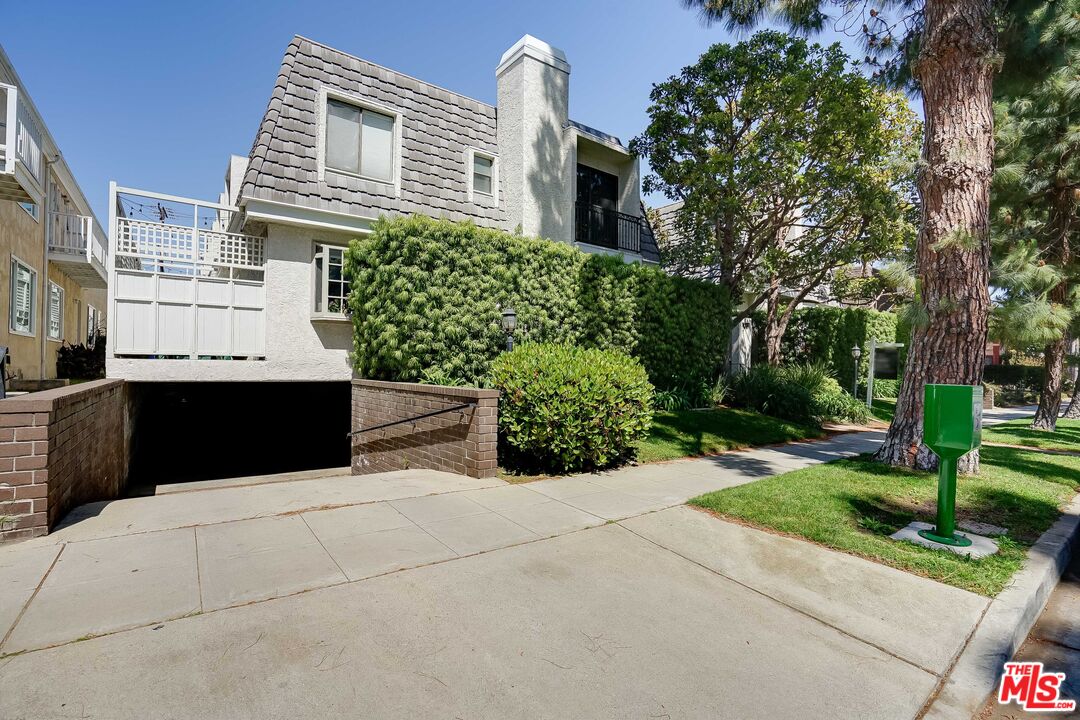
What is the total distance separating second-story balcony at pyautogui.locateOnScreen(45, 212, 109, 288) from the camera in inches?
515

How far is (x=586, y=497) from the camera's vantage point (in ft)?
18.5

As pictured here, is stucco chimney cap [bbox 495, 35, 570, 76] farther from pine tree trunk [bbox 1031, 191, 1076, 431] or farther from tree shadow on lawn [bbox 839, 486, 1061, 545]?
tree shadow on lawn [bbox 839, 486, 1061, 545]

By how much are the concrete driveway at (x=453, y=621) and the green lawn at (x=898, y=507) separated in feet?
1.02

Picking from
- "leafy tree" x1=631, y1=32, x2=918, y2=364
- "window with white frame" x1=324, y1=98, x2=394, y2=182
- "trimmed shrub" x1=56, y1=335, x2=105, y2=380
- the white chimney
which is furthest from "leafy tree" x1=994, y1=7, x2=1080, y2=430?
"trimmed shrub" x1=56, y1=335, x2=105, y2=380

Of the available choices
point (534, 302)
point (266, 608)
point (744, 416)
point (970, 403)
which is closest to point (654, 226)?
point (744, 416)

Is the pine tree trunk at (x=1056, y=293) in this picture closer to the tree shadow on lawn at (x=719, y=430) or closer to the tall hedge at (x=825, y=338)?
the tall hedge at (x=825, y=338)

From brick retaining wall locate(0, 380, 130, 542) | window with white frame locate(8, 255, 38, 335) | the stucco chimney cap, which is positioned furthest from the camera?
the stucco chimney cap

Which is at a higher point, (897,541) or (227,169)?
(227,169)

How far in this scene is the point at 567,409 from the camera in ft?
21.3

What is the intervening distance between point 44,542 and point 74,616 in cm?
142

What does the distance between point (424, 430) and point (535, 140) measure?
7807 mm

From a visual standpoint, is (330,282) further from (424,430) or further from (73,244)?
(73,244)

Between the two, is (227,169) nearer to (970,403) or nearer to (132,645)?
(132,645)

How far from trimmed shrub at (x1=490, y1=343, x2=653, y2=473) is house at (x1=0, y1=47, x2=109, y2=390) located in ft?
25.8
